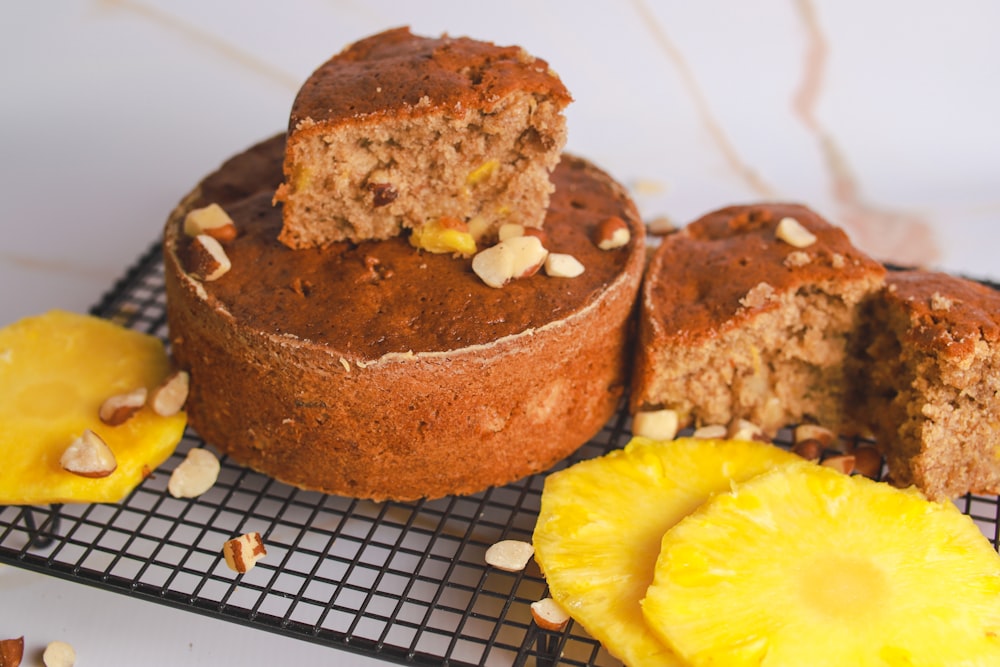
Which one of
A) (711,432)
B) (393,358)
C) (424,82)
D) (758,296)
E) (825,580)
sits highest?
(424,82)

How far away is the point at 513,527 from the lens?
3.40 metres

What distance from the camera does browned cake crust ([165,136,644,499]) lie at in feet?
10.4

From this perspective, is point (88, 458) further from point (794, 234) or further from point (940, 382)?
point (940, 382)

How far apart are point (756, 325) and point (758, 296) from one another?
9 centimetres

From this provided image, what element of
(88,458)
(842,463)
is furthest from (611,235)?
(88,458)

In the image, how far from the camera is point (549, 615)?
2.96 metres

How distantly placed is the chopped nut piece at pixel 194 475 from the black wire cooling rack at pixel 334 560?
0.05 metres

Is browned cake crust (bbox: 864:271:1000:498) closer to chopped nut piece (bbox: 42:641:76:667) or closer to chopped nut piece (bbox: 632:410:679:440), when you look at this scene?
chopped nut piece (bbox: 632:410:679:440)

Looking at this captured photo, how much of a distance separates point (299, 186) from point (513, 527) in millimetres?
1160

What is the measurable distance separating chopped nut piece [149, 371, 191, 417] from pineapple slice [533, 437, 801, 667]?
1.15 metres

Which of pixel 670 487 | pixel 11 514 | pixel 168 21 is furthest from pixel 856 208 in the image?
pixel 11 514

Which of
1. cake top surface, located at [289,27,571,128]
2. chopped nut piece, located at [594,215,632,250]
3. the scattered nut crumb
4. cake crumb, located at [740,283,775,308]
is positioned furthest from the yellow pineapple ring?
the scattered nut crumb

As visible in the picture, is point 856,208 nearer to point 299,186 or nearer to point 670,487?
point 670,487

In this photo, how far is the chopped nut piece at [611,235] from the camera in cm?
353
